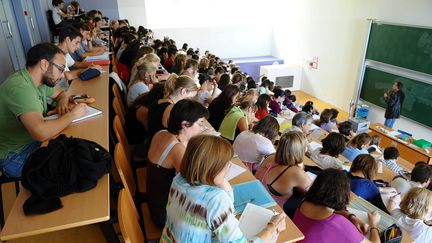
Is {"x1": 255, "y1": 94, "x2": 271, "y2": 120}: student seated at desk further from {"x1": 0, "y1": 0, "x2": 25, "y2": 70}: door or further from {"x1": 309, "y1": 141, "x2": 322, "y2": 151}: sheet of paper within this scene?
{"x1": 0, "y1": 0, "x2": 25, "y2": 70}: door

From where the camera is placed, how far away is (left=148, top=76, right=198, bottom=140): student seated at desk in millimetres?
2654

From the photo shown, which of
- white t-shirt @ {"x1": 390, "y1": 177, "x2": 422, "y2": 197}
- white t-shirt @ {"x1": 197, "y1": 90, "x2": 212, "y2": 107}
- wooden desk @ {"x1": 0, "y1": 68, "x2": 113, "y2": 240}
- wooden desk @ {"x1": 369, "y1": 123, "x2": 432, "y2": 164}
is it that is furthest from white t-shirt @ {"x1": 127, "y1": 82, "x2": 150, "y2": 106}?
wooden desk @ {"x1": 369, "y1": 123, "x2": 432, "y2": 164}

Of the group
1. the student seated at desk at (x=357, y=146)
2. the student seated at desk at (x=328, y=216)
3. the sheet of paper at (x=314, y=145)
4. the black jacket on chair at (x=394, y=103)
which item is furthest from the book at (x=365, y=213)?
the black jacket on chair at (x=394, y=103)

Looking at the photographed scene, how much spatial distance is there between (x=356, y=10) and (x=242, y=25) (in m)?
5.21

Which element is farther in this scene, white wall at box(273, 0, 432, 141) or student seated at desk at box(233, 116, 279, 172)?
white wall at box(273, 0, 432, 141)

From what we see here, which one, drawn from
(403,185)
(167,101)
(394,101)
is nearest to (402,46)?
(394,101)

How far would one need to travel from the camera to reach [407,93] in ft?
23.3

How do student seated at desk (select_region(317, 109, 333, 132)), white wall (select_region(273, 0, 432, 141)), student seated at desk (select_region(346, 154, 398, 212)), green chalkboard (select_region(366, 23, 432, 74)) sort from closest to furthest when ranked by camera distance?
student seated at desk (select_region(346, 154, 398, 212)) → student seated at desk (select_region(317, 109, 333, 132)) → green chalkboard (select_region(366, 23, 432, 74)) → white wall (select_region(273, 0, 432, 141))

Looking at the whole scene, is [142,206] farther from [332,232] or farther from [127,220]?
[332,232]

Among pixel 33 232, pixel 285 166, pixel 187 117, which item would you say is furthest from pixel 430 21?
pixel 33 232

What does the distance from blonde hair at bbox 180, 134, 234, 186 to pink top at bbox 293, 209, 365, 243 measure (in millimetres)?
790

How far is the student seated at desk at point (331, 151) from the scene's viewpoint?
360cm

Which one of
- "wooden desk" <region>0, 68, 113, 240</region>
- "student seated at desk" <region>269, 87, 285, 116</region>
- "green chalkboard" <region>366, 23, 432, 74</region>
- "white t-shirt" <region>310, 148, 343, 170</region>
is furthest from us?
"green chalkboard" <region>366, 23, 432, 74</region>

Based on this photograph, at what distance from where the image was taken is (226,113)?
156 inches
